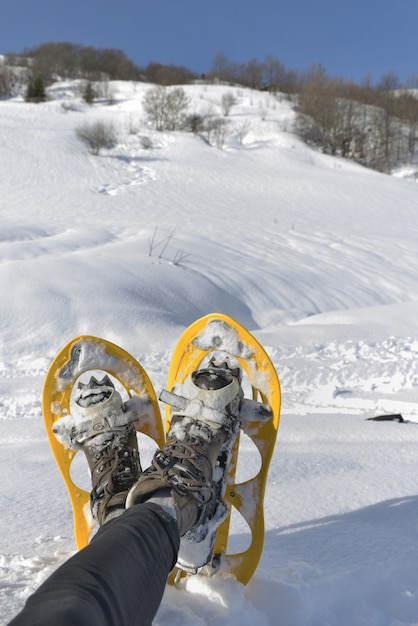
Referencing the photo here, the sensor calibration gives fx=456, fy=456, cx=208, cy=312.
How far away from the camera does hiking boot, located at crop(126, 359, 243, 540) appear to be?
1.11 metres

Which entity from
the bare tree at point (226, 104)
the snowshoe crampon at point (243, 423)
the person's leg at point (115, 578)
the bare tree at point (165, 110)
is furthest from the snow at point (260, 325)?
the bare tree at point (226, 104)

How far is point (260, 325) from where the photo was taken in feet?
16.6

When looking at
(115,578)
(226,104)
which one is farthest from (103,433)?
(226,104)

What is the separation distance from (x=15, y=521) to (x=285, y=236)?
7.72m

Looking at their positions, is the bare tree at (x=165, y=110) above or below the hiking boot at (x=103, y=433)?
above

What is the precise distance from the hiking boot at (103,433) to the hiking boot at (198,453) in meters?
0.18

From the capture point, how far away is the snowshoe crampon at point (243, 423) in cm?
122

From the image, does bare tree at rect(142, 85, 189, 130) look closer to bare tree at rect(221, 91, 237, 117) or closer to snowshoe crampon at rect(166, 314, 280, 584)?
bare tree at rect(221, 91, 237, 117)

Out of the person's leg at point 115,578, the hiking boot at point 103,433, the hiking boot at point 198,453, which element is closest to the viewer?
the person's leg at point 115,578

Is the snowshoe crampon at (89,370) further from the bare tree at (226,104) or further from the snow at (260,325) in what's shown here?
the bare tree at (226,104)

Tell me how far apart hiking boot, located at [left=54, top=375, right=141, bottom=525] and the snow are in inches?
8.1

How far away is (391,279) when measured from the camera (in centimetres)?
703

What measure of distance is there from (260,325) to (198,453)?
12.5 feet

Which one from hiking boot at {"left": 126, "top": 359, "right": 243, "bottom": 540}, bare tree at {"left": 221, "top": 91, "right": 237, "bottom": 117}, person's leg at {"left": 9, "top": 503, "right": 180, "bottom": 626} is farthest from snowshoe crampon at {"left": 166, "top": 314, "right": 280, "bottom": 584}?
bare tree at {"left": 221, "top": 91, "right": 237, "bottom": 117}
